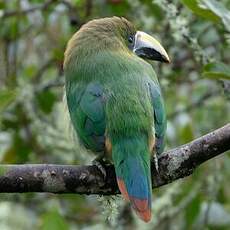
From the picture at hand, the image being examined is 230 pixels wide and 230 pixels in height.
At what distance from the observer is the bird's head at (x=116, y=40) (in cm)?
352

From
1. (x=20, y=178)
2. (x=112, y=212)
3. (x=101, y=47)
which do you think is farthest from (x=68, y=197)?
(x=20, y=178)

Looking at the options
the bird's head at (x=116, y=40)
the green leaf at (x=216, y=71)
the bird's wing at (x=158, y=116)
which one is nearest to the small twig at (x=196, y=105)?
the bird's head at (x=116, y=40)

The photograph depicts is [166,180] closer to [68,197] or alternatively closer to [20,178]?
[20,178]

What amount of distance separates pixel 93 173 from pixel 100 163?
15 cm

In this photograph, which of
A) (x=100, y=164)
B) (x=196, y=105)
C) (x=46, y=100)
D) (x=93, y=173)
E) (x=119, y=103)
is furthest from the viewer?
(x=196, y=105)

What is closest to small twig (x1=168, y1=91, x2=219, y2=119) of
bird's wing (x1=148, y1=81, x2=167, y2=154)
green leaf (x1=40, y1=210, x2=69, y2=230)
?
green leaf (x1=40, y1=210, x2=69, y2=230)

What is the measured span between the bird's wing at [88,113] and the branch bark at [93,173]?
0.51ft

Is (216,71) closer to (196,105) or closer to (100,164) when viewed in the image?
(100,164)

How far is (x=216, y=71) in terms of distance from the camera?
298 centimetres

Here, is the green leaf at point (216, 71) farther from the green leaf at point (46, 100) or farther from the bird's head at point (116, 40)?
the green leaf at point (46, 100)

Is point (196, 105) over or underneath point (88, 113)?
underneath

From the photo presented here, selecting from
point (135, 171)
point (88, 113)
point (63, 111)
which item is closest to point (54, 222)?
point (63, 111)

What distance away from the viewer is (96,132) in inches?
118

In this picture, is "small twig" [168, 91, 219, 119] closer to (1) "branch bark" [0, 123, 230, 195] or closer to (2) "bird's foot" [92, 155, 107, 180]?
(2) "bird's foot" [92, 155, 107, 180]
